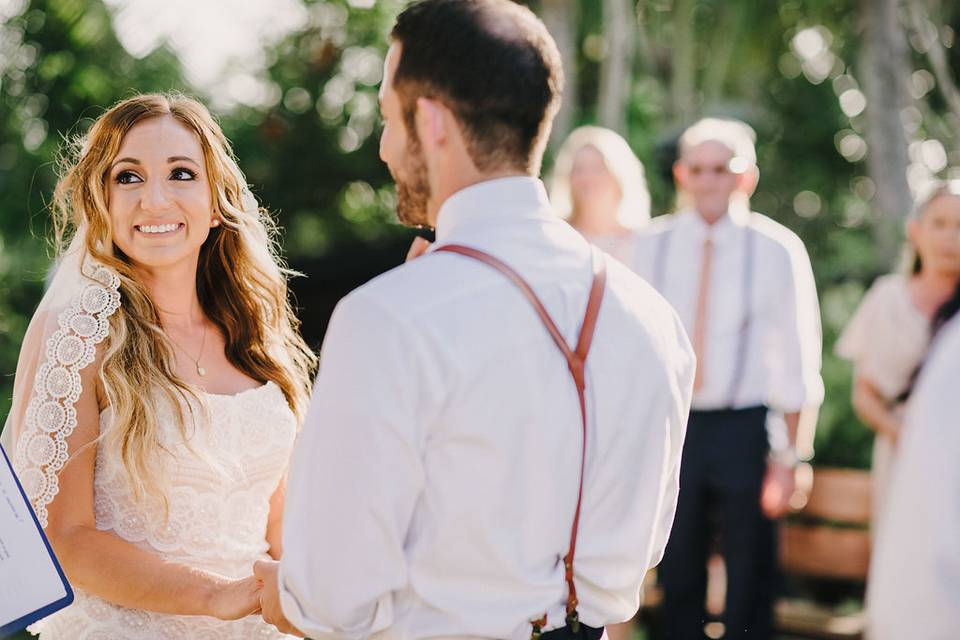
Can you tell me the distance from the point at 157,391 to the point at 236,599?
50 cm

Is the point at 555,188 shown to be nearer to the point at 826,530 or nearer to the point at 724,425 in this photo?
the point at 724,425

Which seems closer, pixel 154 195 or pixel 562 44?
pixel 154 195

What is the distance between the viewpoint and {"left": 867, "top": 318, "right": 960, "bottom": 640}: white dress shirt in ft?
4.84

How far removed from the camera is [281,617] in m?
2.03

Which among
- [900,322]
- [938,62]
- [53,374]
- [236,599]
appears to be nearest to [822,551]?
[900,322]

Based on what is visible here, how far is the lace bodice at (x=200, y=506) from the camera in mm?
2393

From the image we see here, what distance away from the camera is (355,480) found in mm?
1729

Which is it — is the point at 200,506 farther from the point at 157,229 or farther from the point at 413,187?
the point at 413,187

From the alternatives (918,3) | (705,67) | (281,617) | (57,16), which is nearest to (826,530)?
(281,617)

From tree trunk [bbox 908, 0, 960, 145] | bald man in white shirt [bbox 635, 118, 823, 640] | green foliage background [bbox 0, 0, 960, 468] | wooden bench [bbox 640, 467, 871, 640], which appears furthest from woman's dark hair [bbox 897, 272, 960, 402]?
tree trunk [bbox 908, 0, 960, 145]

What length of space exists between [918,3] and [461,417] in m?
9.83

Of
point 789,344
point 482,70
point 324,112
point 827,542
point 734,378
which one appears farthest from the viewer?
point 324,112

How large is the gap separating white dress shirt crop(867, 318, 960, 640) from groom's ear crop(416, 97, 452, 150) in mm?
846

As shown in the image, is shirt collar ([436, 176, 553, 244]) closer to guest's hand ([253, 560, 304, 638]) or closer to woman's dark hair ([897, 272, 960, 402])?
guest's hand ([253, 560, 304, 638])
